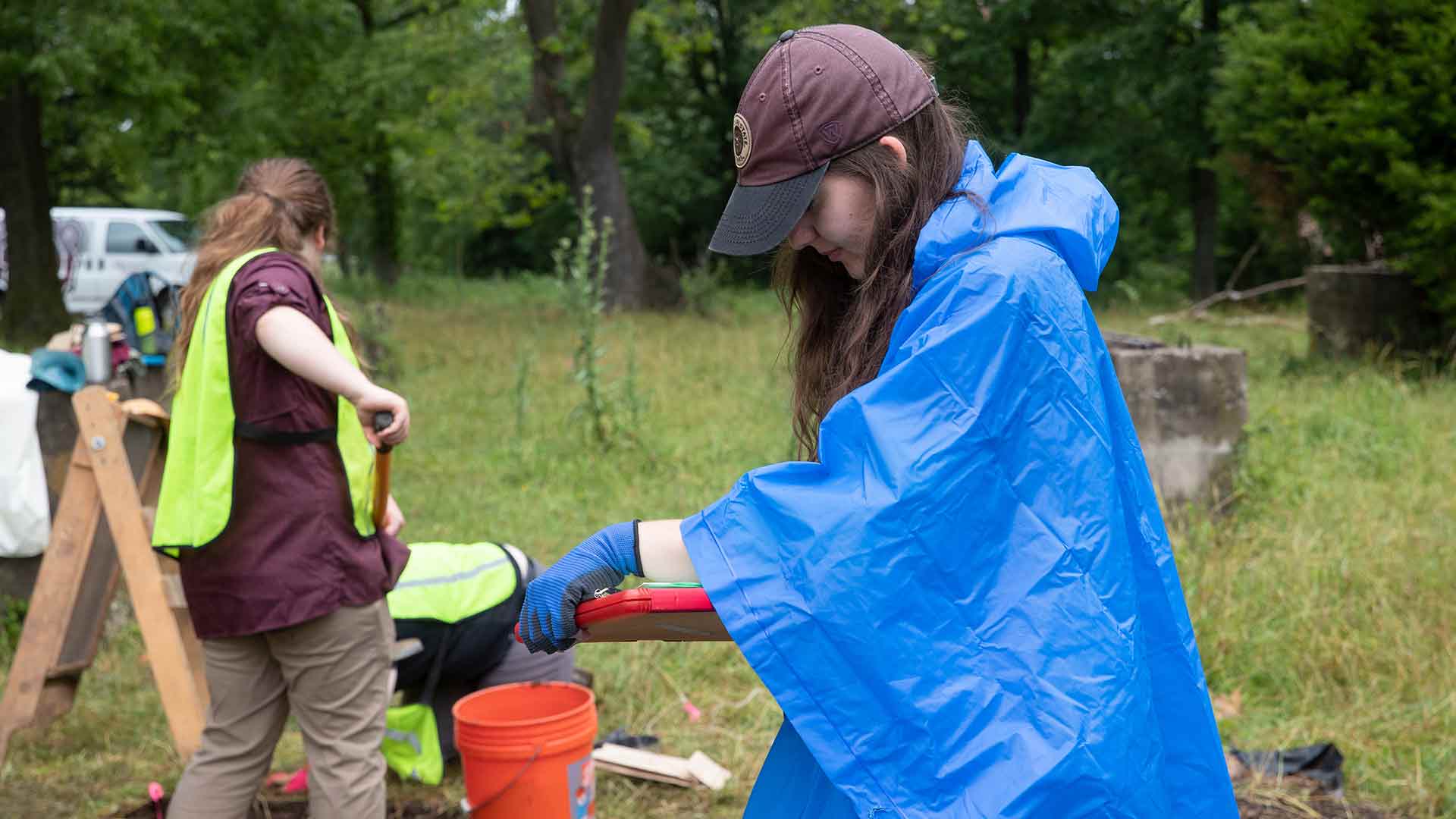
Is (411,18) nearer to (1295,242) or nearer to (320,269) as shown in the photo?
(1295,242)

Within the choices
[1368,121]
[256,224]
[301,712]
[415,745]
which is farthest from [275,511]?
[1368,121]

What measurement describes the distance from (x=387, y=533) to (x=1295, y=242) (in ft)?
36.7

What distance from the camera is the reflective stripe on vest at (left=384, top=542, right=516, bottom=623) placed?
3.92 metres

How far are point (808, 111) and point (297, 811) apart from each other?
2.88 metres

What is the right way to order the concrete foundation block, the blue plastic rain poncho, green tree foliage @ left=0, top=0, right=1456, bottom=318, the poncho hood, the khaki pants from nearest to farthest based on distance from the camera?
the blue plastic rain poncho < the poncho hood < the khaki pants < the concrete foundation block < green tree foliage @ left=0, top=0, right=1456, bottom=318

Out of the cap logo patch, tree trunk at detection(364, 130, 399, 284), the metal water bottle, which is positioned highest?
the cap logo patch

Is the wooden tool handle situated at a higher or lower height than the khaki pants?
higher

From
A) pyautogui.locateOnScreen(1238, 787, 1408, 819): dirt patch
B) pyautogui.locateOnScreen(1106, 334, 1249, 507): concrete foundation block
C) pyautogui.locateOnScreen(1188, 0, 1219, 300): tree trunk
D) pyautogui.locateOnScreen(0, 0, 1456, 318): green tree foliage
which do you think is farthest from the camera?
pyautogui.locateOnScreen(1188, 0, 1219, 300): tree trunk

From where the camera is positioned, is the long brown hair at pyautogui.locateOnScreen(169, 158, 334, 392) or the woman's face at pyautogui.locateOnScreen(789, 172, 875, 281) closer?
the woman's face at pyautogui.locateOnScreen(789, 172, 875, 281)

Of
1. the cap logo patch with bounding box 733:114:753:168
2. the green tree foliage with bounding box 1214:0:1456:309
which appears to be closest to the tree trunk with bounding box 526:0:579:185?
the green tree foliage with bounding box 1214:0:1456:309

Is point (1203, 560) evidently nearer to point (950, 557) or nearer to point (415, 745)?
point (415, 745)

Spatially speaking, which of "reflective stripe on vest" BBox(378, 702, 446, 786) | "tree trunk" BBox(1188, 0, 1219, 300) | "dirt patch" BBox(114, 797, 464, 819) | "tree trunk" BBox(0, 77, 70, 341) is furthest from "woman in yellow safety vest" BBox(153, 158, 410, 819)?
"tree trunk" BBox(1188, 0, 1219, 300)

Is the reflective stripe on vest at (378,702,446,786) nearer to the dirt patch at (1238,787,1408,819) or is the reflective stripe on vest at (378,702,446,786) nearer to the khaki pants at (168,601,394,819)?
the khaki pants at (168,601,394,819)

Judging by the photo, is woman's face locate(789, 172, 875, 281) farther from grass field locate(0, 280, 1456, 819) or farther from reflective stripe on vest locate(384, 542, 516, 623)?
reflective stripe on vest locate(384, 542, 516, 623)
